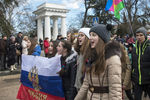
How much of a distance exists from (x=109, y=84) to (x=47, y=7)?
29.7 meters

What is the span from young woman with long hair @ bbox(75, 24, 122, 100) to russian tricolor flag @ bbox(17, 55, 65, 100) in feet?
4.29

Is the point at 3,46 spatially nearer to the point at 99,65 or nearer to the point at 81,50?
the point at 81,50

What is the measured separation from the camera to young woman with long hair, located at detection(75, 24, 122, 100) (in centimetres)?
190

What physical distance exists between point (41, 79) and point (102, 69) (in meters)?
2.02

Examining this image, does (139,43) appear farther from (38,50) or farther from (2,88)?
(2,88)

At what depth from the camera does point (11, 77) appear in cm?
791

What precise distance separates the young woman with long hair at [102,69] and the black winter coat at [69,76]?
0.74m

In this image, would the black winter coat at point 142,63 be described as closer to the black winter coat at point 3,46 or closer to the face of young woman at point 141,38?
the face of young woman at point 141,38

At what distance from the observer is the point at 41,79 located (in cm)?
363

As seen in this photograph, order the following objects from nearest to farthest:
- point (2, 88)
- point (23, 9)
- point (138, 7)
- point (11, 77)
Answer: point (2, 88)
point (11, 77)
point (23, 9)
point (138, 7)

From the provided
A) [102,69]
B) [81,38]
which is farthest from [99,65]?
[81,38]

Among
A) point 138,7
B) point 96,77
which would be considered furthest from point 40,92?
point 138,7

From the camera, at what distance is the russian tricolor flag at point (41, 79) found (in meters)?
3.35

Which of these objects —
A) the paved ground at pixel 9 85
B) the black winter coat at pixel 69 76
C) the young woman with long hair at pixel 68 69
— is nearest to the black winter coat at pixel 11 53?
the paved ground at pixel 9 85
